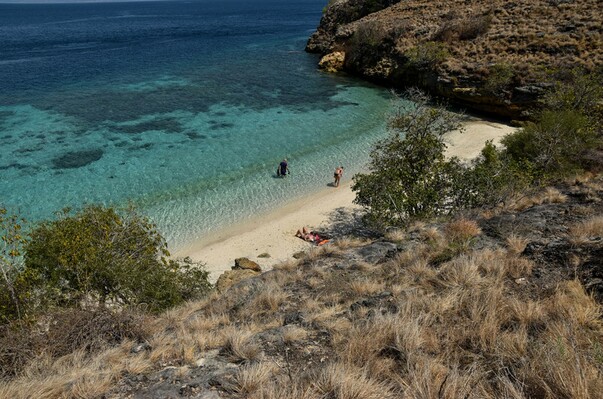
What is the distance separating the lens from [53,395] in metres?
5.06

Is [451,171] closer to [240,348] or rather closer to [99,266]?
[240,348]

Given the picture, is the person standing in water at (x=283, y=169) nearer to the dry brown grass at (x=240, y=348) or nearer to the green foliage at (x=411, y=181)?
the green foliage at (x=411, y=181)

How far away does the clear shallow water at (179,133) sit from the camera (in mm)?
22719

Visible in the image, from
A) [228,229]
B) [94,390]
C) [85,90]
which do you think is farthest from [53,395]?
[85,90]

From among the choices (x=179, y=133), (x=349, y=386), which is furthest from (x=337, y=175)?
(x=349, y=386)

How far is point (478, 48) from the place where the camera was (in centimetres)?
3934

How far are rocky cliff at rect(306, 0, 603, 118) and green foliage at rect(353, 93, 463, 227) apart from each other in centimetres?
1487

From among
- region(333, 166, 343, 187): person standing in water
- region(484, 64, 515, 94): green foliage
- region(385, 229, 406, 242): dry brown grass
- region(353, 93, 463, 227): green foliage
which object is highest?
region(484, 64, 515, 94): green foliage

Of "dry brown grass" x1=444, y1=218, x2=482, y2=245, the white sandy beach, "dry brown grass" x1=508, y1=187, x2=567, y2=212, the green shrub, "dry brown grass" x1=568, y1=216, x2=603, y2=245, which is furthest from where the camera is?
the green shrub

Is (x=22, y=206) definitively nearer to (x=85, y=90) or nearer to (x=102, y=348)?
(x=102, y=348)

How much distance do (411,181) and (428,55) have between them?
28.8m

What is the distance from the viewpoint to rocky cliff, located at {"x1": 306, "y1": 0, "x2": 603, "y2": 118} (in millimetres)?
32281

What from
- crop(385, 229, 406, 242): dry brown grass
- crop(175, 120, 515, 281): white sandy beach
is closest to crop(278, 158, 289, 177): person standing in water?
crop(175, 120, 515, 281): white sandy beach

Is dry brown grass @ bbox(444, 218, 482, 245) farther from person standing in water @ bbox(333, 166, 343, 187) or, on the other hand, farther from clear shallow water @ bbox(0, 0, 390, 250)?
clear shallow water @ bbox(0, 0, 390, 250)
